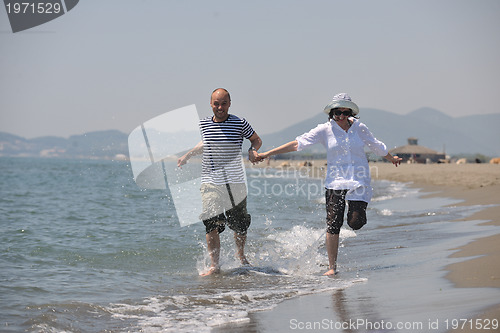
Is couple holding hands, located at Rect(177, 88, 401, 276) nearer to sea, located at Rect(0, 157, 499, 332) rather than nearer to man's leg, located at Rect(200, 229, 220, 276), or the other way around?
man's leg, located at Rect(200, 229, 220, 276)

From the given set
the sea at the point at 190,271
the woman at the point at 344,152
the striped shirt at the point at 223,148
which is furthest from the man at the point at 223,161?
the sea at the point at 190,271

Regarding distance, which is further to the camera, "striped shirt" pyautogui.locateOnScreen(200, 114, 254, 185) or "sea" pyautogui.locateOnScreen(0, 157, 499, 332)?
"striped shirt" pyautogui.locateOnScreen(200, 114, 254, 185)

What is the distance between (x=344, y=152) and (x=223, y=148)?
1.36 m

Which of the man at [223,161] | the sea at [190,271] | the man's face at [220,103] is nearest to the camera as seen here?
the sea at [190,271]

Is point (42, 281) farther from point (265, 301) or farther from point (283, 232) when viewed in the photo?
point (283, 232)

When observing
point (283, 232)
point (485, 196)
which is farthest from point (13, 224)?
point (485, 196)

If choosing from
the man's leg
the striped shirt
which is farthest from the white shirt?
the man's leg

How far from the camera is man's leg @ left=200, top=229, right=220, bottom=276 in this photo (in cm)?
663

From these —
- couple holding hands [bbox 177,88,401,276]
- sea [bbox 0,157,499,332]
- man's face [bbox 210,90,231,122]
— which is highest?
man's face [bbox 210,90,231,122]

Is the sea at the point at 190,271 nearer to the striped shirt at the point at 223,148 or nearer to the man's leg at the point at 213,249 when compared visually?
the man's leg at the point at 213,249

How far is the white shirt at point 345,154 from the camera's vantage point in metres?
5.86

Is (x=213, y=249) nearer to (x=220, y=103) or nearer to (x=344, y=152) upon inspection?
(x=220, y=103)

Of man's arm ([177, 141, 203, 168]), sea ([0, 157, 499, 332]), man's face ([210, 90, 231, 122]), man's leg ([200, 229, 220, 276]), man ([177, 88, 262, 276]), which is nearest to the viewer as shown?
sea ([0, 157, 499, 332])

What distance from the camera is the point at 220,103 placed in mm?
6156
